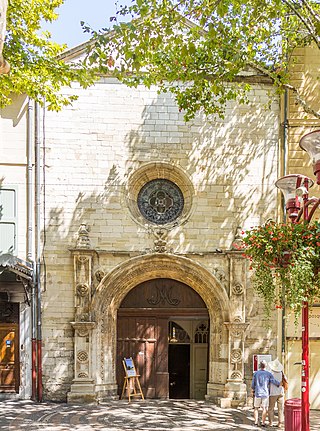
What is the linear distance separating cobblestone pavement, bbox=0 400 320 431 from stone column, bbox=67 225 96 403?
0.38 meters

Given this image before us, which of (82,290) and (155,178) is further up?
(155,178)

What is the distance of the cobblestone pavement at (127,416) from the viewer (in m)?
11.0

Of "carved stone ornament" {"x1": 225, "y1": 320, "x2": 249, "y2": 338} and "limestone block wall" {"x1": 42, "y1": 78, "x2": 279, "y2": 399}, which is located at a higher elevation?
"limestone block wall" {"x1": 42, "y1": 78, "x2": 279, "y2": 399}

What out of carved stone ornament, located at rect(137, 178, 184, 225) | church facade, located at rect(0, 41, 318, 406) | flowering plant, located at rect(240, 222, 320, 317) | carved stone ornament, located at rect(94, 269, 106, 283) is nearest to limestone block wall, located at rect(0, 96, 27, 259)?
church facade, located at rect(0, 41, 318, 406)

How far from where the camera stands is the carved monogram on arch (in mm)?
14273

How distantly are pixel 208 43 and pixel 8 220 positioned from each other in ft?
20.7

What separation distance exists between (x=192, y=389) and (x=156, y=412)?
2.07 meters

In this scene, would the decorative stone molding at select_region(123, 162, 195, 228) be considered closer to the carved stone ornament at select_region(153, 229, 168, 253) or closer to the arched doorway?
the carved stone ornament at select_region(153, 229, 168, 253)

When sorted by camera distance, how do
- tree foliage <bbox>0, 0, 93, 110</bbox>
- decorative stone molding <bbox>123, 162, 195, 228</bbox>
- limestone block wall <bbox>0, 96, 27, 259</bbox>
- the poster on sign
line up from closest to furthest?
tree foliage <bbox>0, 0, 93, 110</bbox> → the poster on sign → limestone block wall <bbox>0, 96, 27, 259</bbox> → decorative stone molding <bbox>123, 162, 195, 228</bbox>

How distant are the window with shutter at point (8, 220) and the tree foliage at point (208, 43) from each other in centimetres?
396

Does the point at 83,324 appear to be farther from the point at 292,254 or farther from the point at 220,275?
the point at 292,254

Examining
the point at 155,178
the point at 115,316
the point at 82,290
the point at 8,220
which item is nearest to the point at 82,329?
the point at 82,290

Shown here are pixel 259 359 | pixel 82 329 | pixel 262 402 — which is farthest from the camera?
pixel 82 329

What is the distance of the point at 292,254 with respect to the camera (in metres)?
7.70
